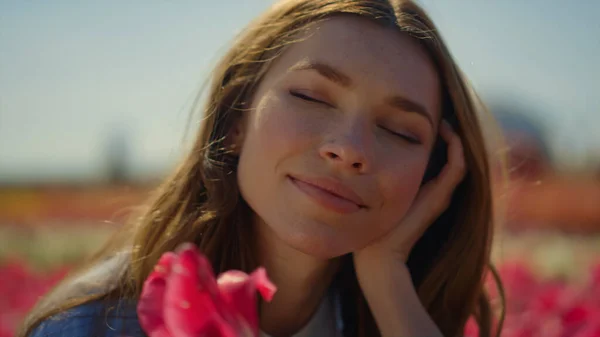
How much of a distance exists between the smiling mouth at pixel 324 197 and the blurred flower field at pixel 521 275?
990 mm

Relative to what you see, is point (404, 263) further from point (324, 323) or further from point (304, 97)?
point (304, 97)

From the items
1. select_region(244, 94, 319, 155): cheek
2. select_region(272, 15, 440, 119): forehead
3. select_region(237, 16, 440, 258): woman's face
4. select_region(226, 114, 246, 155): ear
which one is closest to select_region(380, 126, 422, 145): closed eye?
select_region(237, 16, 440, 258): woman's face

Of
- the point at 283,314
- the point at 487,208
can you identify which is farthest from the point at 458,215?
the point at 283,314

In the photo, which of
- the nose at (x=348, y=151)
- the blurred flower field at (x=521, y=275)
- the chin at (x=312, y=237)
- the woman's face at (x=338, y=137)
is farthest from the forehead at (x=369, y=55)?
the blurred flower field at (x=521, y=275)

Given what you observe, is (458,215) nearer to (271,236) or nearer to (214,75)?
(271,236)

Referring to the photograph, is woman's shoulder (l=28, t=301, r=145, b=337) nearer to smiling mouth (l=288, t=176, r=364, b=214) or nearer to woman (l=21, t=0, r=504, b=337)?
woman (l=21, t=0, r=504, b=337)

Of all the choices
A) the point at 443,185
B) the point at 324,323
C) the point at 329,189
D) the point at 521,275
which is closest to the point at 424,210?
the point at 443,185

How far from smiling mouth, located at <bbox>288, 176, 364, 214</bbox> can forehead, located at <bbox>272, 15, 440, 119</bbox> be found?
0.96 feet

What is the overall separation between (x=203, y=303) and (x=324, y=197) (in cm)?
69

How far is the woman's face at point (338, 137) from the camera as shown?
Answer: 1.99 metres

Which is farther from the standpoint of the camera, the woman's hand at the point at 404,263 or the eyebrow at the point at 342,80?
the woman's hand at the point at 404,263

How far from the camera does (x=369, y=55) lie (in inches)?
82.0

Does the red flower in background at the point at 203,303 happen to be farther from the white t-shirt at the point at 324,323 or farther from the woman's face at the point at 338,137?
the white t-shirt at the point at 324,323

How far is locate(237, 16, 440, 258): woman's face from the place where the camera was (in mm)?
1993
